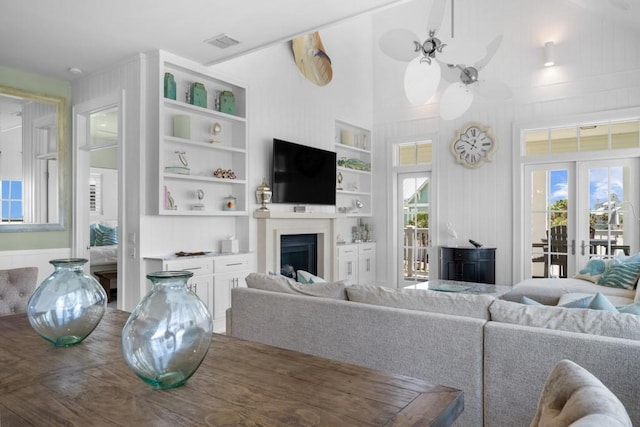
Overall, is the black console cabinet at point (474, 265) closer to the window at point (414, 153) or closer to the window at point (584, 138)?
the window at point (584, 138)

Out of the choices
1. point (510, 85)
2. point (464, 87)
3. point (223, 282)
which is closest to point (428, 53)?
point (464, 87)

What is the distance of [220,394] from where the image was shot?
103 cm

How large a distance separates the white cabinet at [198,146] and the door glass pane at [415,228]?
3191 mm

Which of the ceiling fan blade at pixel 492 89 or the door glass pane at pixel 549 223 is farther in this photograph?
the door glass pane at pixel 549 223

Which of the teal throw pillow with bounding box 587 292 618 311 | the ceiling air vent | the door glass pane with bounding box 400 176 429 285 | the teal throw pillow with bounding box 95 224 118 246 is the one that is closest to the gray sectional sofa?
the teal throw pillow with bounding box 587 292 618 311

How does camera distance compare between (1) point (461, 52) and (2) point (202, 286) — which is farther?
(2) point (202, 286)

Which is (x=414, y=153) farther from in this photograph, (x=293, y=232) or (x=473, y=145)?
(x=293, y=232)

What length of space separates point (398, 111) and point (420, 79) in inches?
169

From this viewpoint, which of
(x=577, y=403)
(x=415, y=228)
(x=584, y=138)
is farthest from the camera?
(x=415, y=228)

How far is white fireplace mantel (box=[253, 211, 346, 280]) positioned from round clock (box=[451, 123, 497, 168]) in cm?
206

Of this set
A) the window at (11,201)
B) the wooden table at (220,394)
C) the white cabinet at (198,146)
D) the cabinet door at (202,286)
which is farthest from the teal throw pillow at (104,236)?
the wooden table at (220,394)

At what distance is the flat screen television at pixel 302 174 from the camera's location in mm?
5660

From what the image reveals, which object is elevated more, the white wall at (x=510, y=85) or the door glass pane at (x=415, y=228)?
the white wall at (x=510, y=85)

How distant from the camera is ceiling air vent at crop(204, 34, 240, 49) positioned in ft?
12.9
